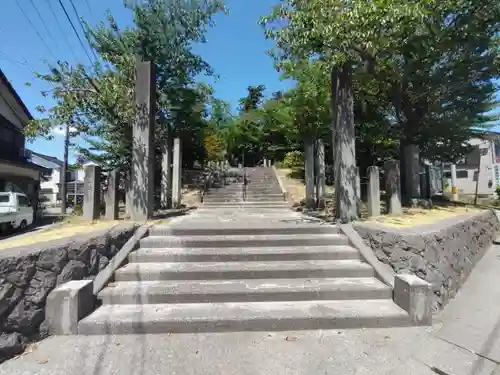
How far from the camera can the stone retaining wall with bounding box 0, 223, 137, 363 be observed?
119 inches

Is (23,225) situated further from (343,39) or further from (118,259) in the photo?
(343,39)

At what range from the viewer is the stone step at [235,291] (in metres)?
3.80

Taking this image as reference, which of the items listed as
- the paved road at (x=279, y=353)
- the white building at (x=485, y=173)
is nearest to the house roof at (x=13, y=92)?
the paved road at (x=279, y=353)

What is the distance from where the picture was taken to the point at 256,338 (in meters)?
3.26

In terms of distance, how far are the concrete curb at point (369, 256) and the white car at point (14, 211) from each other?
1242 centimetres

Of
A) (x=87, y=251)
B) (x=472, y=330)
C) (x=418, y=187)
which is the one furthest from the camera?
(x=418, y=187)

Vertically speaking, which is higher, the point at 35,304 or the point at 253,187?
the point at 253,187

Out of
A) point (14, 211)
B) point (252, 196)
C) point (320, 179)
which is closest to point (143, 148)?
point (320, 179)

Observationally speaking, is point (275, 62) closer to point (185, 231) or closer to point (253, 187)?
point (185, 231)

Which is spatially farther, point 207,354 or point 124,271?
point 124,271

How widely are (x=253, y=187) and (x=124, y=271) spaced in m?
11.0

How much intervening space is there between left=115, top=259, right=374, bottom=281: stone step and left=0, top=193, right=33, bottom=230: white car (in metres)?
10.6

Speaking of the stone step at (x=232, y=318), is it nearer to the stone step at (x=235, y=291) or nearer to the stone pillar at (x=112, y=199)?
the stone step at (x=235, y=291)

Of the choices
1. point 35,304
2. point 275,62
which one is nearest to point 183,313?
point 35,304
